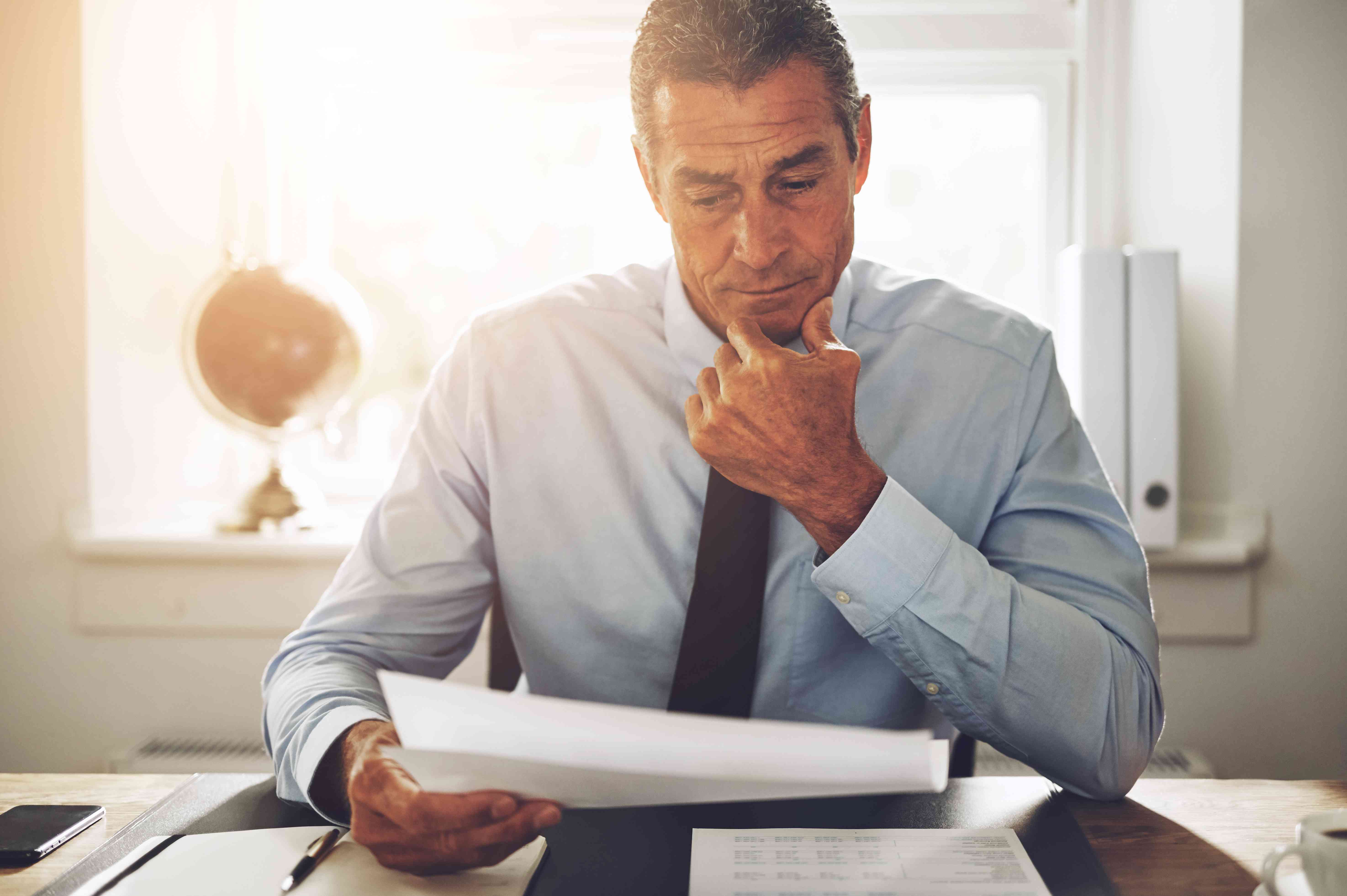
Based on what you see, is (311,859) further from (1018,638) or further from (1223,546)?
(1223,546)

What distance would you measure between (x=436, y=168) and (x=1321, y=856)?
2059 millimetres

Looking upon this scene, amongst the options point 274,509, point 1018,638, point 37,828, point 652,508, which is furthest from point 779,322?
point 274,509

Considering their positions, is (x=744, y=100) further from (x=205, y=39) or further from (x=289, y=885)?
(x=205, y=39)

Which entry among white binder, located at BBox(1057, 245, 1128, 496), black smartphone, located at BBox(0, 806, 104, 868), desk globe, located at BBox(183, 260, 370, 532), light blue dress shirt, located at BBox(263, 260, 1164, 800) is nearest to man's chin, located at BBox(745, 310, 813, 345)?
light blue dress shirt, located at BBox(263, 260, 1164, 800)

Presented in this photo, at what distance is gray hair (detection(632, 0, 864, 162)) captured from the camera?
0.93 m

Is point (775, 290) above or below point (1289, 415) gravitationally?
above

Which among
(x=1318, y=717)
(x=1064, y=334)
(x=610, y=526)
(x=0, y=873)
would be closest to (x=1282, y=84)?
(x=1064, y=334)

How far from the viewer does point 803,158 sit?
0.95 m

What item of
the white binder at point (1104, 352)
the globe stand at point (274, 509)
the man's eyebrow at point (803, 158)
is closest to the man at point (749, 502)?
the man's eyebrow at point (803, 158)

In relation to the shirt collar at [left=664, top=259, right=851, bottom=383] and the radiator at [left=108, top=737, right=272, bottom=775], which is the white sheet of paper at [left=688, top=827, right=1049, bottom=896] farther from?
the radiator at [left=108, top=737, right=272, bottom=775]

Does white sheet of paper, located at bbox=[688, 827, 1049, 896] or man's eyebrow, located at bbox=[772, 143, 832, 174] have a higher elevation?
man's eyebrow, located at bbox=[772, 143, 832, 174]

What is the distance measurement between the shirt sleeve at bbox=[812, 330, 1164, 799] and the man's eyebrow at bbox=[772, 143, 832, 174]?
0.34m

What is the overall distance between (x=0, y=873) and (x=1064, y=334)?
1.75m

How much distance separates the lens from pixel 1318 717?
69.0 inches
